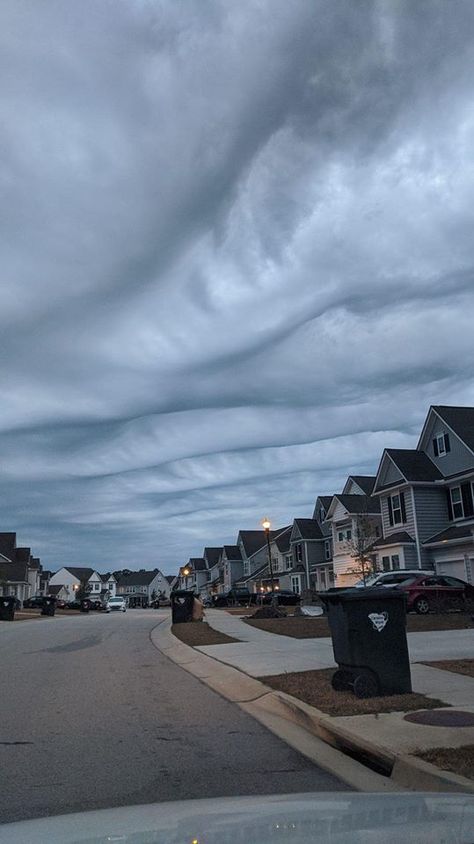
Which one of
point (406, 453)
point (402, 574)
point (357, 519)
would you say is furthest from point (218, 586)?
point (402, 574)

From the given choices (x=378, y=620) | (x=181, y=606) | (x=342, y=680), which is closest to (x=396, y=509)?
(x=181, y=606)

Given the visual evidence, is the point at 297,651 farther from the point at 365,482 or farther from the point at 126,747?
the point at 365,482

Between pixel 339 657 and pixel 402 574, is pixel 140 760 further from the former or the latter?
pixel 402 574

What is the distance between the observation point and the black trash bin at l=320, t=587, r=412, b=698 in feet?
27.5

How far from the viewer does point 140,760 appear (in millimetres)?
6523

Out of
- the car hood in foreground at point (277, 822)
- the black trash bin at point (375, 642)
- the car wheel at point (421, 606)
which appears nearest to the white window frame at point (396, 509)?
the car wheel at point (421, 606)

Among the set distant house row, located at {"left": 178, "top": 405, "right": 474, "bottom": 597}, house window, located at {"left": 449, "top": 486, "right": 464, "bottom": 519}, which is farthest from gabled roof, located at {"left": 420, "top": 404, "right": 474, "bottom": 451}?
house window, located at {"left": 449, "top": 486, "right": 464, "bottom": 519}

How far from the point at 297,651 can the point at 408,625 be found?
6.34m

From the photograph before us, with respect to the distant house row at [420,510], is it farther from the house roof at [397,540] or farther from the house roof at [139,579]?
the house roof at [139,579]

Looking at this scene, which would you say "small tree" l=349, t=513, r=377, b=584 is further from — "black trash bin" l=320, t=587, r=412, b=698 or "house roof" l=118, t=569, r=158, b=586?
"house roof" l=118, t=569, r=158, b=586

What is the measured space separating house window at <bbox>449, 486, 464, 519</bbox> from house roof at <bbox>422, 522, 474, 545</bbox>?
2.57 feet

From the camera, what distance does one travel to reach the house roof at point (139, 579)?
515ft

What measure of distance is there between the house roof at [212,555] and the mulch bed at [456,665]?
9280 centimetres

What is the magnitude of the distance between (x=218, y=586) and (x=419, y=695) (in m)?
88.0
